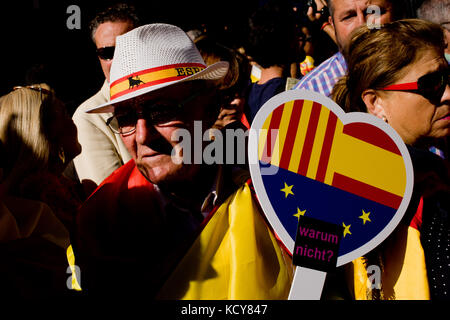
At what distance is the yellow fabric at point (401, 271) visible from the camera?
4.66 feet

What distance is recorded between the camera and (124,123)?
5.55ft

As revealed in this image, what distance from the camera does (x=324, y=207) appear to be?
1370 mm

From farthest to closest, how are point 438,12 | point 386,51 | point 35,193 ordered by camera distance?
1. point 438,12
2. point 35,193
3. point 386,51

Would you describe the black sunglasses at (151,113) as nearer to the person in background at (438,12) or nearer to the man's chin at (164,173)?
the man's chin at (164,173)

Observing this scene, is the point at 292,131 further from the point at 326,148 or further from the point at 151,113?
the point at 151,113

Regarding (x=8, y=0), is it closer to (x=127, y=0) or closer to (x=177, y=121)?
(x=127, y=0)

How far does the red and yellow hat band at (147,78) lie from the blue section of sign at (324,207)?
1.86 ft

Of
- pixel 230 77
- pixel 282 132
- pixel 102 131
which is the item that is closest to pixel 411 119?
pixel 282 132

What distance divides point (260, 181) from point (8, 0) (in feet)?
14.1

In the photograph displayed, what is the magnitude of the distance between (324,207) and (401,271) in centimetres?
37

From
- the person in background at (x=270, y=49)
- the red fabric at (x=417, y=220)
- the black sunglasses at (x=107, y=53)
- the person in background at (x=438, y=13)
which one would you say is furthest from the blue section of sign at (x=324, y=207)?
the black sunglasses at (x=107, y=53)

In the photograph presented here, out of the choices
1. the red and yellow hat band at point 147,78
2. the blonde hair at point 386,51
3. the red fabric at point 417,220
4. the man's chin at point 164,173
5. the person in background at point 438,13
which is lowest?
the red fabric at point 417,220
